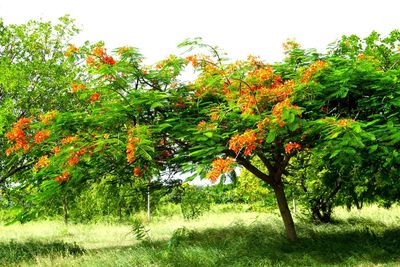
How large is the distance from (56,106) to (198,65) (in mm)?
8253

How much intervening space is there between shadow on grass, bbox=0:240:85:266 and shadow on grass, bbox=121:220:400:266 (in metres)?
3.05

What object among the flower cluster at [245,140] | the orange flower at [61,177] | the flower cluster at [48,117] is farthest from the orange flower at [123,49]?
the flower cluster at [245,140]

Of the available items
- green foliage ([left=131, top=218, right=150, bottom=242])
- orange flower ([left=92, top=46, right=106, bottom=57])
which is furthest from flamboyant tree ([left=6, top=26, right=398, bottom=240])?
green foliage ([left=131, top=218, right=150, bottom=242])

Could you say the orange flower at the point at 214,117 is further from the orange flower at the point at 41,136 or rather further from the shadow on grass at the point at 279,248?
the orange flower at the point at 41,136

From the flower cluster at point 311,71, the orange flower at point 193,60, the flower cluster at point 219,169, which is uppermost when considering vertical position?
the orange flower at point 193,60

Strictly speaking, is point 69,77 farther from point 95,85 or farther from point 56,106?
point 95,85

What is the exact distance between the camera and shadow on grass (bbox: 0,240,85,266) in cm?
1500

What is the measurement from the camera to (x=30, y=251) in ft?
54.0

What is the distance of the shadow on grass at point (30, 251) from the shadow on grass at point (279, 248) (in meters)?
3.05

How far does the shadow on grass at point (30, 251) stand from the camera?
15.0m

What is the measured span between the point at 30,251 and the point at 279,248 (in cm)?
903

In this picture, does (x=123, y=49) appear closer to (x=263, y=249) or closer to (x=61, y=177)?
(x=61, y=177)

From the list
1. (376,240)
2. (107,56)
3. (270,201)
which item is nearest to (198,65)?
(107,56)

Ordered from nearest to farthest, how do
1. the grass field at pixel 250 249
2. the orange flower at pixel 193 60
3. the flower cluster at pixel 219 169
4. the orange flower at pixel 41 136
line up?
the flower cluster at pixel 219 169 < the grass field at pixel 250 249 < the orange flower at pixel 41 136 < the orange flower at pixel 193 60
